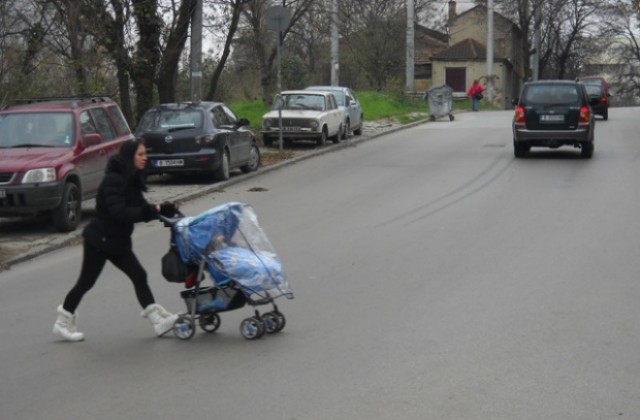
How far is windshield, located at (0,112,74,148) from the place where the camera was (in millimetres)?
14539

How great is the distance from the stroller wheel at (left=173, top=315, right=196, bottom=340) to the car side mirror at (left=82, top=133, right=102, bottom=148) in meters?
7.27

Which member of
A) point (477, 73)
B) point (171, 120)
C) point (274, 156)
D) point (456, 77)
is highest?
point (477, 73)

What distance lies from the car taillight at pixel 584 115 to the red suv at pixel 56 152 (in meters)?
10.5

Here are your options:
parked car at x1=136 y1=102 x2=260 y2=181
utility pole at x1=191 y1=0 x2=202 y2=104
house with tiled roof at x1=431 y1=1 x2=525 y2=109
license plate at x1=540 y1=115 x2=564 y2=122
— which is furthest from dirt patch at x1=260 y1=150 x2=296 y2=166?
house with tiled roof at x1=431 y1=1 x2=525 y2=109

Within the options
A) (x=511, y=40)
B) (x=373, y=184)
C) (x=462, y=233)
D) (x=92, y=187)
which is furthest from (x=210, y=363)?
(x=511, y=40)

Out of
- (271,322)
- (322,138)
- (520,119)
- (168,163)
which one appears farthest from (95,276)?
(322,138)

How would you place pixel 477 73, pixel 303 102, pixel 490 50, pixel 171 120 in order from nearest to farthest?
pixel 171 120 < pixel 303 102 < pixel 490 50 < pixel 477 73

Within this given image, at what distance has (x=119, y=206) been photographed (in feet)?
24.9

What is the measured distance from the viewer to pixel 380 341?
25.3ft

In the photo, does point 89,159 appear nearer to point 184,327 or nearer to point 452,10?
point 184,327

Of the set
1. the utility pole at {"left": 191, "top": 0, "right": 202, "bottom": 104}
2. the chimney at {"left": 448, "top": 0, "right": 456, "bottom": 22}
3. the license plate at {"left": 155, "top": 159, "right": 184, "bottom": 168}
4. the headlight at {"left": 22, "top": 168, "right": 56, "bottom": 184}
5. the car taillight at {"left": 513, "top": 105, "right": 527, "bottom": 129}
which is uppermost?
the chimney at {"left": 448, "top": 0, "right": 456, "bottom": 22}

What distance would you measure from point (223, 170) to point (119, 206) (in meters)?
11.9

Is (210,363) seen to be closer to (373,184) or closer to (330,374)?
(330,374)

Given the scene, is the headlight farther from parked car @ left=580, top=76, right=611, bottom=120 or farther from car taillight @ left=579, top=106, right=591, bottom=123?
parked car @ left=580, top=76, right=611, bottom=120
